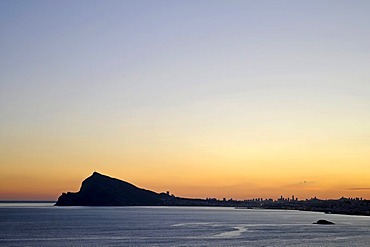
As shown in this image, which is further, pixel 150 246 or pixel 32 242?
pixel 32 242

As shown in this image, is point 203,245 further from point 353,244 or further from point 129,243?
point 353,244

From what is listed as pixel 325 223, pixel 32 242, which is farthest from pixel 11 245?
pixel 325 223

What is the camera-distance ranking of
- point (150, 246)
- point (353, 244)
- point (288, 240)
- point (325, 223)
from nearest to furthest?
point (150, 246) → point (353, 244) → point (288, 240) → point (325, 223)

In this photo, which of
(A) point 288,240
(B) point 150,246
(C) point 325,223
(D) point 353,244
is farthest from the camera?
(C) point 325,223

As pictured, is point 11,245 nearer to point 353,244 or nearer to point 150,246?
point 150,246

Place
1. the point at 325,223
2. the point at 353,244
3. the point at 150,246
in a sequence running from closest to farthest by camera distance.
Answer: the point at 150,246, the point at 353,244, the point at 325,223

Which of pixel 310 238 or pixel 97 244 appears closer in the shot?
pixel 97 244

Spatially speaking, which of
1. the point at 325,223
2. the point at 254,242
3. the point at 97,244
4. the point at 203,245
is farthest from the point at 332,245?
the point at 325,223

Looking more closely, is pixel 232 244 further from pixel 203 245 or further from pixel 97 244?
pixel 97 244
